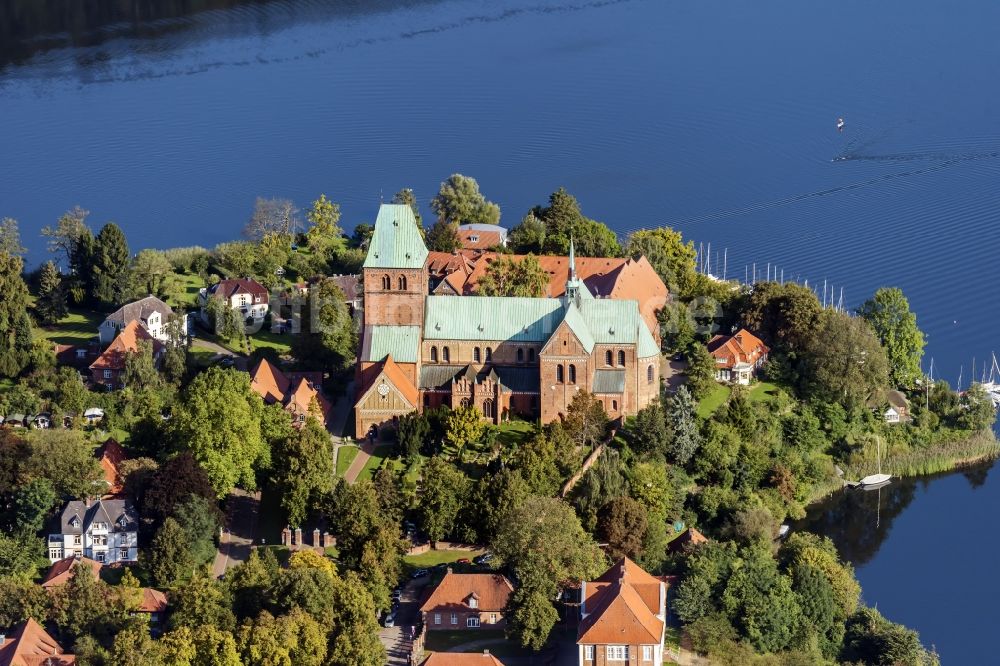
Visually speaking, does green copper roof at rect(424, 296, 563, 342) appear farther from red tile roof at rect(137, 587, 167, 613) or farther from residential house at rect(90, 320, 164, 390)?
red tile roof at rect(137, 587, 167, 613)

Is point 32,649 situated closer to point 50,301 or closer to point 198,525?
point 198,525

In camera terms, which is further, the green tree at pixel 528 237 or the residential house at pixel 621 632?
the green tree at pixel 528 237

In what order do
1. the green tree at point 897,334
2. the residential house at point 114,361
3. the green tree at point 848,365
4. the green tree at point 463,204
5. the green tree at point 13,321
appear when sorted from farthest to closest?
the green tree at point 463,204 → the green tree at point 897,334 → the green tree at point 848,365 → the green tree at point 13,321 → the residential house at point 114,361

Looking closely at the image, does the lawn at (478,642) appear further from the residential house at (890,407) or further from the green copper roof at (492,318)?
the residential house at (890,407)

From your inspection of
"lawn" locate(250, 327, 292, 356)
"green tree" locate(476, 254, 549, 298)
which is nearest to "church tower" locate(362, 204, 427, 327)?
"green tree" locate(476, 254, 549, 298)

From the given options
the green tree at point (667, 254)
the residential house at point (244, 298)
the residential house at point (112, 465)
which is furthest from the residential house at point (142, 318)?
the green tree at point (667, 254)

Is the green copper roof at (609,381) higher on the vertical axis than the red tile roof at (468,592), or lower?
higher

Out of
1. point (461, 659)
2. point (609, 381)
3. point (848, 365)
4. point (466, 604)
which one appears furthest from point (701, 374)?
point (461, 659)
